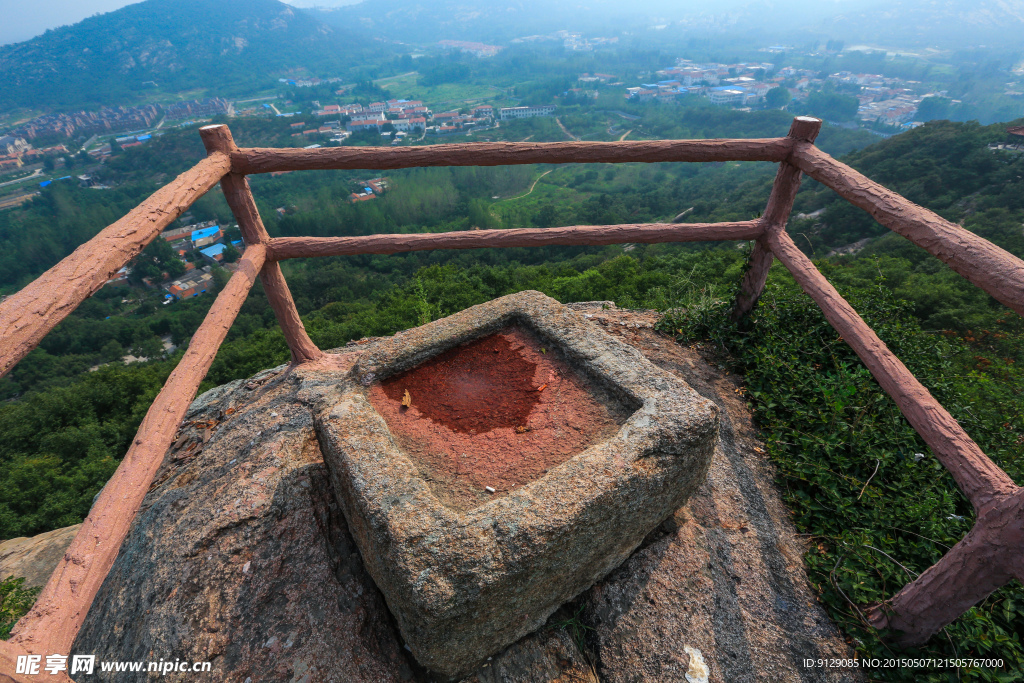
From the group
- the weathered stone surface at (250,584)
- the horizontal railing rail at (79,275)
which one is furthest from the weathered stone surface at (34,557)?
the horizontal railing rail at (79,275)

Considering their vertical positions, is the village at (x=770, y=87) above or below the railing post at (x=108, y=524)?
below

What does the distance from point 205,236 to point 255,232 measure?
48.2 meters

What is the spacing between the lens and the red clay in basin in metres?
2.17

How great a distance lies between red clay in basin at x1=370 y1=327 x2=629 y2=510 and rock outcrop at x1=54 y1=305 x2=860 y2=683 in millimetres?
676

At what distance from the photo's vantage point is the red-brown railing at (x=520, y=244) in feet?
4.61

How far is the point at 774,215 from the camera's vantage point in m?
3.21

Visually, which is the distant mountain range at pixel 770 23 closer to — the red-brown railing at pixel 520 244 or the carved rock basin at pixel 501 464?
the red-brown railing at pixel 520 244

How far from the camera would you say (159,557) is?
7.43 ft

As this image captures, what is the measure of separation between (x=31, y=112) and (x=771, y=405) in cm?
12448

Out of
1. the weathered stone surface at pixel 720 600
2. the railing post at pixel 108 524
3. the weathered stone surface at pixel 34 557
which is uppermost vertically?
the railing post at pixel 108 524

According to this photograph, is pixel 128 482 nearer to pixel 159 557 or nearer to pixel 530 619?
pixel 159 557

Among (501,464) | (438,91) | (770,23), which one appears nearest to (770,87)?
(438,91)

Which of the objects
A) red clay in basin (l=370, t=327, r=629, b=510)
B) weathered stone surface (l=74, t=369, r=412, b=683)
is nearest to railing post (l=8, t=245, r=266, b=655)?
weathered stone surface (l=74, t=369, r=412, b=683)

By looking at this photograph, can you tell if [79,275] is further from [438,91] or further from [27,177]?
[438,91]
